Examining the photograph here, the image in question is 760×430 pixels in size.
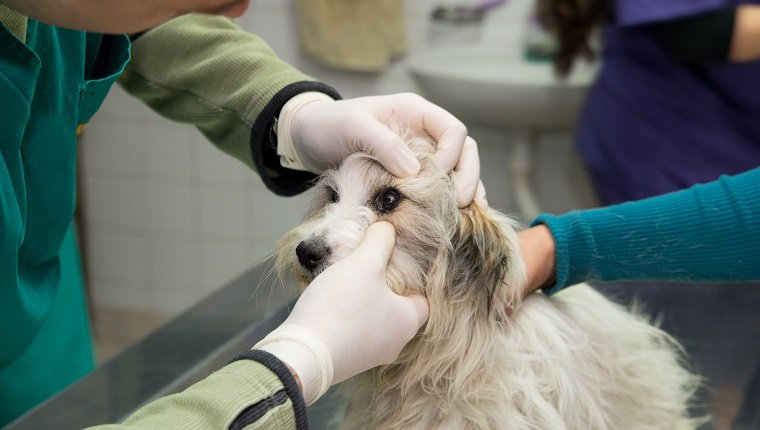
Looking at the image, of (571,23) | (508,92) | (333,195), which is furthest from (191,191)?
(333,195)

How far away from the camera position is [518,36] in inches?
116

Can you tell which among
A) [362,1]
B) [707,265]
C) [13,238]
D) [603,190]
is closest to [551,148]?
[603,190]

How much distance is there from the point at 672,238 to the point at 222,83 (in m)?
0.72

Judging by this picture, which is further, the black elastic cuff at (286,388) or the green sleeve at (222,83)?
the green sleeve at (222,83)

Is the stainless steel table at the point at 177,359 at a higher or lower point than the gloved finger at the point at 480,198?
lower

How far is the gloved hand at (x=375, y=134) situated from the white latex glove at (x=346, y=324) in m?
0.13

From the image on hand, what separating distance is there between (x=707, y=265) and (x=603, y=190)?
1189mm

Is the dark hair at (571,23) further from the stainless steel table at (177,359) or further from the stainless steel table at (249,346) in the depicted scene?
the stainless steel table at (177,359)

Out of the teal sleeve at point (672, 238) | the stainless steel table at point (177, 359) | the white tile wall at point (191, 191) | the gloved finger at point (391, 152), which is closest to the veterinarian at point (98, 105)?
the gloved finger at point (391, 152)

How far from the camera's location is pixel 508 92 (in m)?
2.47

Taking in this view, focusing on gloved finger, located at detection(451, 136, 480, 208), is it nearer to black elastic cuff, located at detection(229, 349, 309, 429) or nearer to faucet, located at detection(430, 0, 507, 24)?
black elastic cuff, located at detection(229, 349, 309, 429)

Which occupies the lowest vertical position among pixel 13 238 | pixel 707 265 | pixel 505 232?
pixel 707 265

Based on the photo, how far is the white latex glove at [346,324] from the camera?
79cm

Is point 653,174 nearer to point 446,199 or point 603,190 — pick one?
point 603,190
